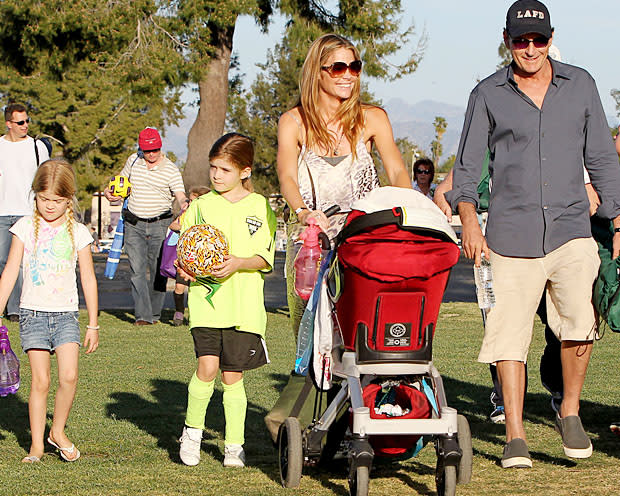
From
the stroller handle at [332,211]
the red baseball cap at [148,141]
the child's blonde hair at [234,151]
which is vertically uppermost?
the red baseball cap at [148,141]

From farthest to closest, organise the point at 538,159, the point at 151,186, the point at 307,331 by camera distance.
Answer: the point at 151,186 → the point at 538,159 → the point at 307,331

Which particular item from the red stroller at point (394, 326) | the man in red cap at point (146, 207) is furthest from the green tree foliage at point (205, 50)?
the red stroller at point (394, 326)

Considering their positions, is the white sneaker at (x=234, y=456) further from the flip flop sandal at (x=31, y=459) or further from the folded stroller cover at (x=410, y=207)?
the folded stroller cover at (x=410, y=207)

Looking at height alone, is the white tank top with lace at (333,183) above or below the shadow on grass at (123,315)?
above

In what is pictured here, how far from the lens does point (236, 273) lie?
5.92 meters

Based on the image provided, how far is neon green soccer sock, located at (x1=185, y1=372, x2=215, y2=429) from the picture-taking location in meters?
5.86

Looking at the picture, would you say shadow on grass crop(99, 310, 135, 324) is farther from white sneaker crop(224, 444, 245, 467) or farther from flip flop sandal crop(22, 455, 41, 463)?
white sneaker crop(224, 444, 245, 467)

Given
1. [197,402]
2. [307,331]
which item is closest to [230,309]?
[197,402]

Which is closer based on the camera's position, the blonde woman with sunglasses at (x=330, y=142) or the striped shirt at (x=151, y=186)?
the blonde woman with sunglasses at (x=330, y=142)

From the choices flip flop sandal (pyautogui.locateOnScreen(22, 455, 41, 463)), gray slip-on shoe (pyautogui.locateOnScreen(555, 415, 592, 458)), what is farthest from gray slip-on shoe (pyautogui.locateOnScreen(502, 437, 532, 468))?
flip flop sandal (pyautogui.locateOnScreen(22, 455, 41, 463))

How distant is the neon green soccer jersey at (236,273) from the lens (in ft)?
19.3

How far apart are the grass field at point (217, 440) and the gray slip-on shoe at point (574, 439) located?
0.08m

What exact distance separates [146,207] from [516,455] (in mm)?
7703

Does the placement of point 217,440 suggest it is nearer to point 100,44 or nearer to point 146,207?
point 146,207
